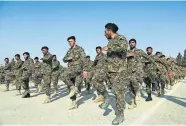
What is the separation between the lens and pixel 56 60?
16250 millimetres

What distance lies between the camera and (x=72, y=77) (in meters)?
10.0

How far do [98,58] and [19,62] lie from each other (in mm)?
5859

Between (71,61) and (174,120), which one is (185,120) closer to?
(174,120)

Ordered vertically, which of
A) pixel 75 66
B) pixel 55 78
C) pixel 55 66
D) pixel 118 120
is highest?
pixel 75 66

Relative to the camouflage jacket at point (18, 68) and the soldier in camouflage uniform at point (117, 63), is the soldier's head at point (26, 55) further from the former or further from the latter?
the soldier in camouflage uniform at point (117, 63)

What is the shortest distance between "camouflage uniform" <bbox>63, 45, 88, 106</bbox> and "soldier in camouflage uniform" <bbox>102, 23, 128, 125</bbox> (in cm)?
287

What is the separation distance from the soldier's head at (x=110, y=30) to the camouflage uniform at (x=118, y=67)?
0.12m

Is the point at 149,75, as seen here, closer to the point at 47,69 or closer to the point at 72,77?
the point at 72,77

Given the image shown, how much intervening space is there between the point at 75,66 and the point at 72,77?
41 centimetres

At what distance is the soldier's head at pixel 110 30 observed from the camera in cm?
718

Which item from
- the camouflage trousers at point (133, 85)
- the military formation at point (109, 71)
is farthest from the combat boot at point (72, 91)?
the camouflage trousers at point (133, 85)

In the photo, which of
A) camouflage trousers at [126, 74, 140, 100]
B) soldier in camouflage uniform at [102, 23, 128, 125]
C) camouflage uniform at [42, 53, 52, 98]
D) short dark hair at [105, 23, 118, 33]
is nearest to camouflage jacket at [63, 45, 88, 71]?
camouflage trousers at [126, 74, 140, 100]

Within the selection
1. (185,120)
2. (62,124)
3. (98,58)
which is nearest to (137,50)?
(98,58)

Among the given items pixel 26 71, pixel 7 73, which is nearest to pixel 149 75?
pixel 26 71
